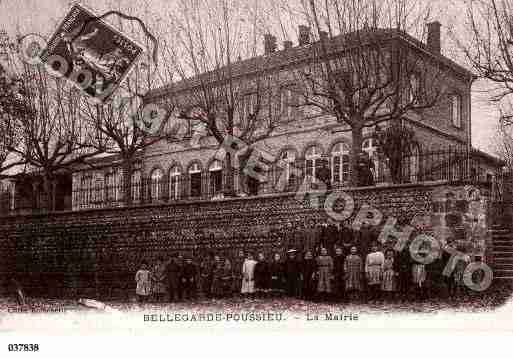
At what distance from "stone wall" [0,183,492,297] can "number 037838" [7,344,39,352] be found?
324 centimetres

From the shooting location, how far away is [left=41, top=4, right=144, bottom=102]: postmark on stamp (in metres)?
13.7

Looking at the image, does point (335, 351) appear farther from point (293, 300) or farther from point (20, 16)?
point (20, 16)

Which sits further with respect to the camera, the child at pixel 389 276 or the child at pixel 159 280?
the child at pixel 159 280

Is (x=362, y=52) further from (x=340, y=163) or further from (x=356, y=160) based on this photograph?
(x=340, y=163)

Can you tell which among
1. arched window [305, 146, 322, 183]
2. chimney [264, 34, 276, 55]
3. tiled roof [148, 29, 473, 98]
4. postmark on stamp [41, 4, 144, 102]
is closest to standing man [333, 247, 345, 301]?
tiled roof [148, 29, 473, 98]

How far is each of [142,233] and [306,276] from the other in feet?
16.8

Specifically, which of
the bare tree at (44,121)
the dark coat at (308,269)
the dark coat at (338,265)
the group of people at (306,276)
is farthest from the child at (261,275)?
the bare tree at (44,121)

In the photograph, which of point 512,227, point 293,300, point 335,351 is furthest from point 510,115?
point 335,351

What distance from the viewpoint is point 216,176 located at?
85.6 ft

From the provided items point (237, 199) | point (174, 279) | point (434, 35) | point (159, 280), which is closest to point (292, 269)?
point (237, 199)

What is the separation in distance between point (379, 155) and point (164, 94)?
6434 mm

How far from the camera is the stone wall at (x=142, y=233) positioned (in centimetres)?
1311

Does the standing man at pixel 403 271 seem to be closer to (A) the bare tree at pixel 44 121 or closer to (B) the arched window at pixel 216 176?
(A) the bare tree at pixel 44 121

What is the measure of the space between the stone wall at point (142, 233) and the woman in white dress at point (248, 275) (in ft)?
1.62
